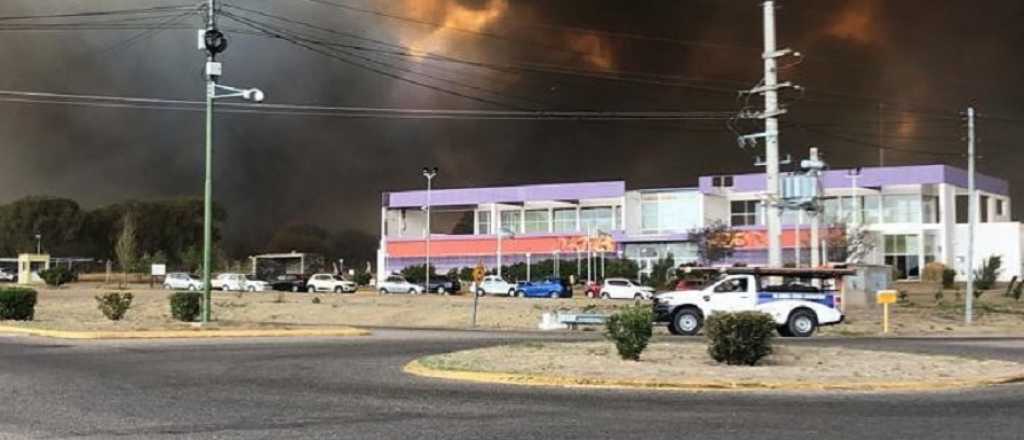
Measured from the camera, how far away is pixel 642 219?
4158 inches

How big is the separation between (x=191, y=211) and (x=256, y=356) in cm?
13370

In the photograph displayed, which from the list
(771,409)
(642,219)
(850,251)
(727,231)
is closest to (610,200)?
(642,219)

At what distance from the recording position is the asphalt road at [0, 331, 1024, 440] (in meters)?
10.6

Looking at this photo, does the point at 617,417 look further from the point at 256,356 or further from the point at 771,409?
the point at 256,356

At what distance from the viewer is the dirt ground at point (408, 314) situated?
3525 cm

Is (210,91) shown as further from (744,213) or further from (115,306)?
(744,213)

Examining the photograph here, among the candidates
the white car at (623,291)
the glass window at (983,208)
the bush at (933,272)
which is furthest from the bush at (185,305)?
the glass window at (983,208)

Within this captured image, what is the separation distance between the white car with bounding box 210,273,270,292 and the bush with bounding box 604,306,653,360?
202 ft

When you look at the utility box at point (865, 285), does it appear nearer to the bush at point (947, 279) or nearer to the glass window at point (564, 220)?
the bush at point (947, 279)

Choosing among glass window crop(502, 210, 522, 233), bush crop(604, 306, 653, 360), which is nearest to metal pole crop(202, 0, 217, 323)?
bush crop(604, 306, 653, 360)

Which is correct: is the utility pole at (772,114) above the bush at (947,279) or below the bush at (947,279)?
above

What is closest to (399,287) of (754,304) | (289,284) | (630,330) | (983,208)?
(289,284)

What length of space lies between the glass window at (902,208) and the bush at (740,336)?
3408 inches

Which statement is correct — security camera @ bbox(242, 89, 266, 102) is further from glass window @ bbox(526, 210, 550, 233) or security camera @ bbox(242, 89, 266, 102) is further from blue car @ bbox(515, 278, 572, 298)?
glass window @ bbox(526, 210, 550, 233)
